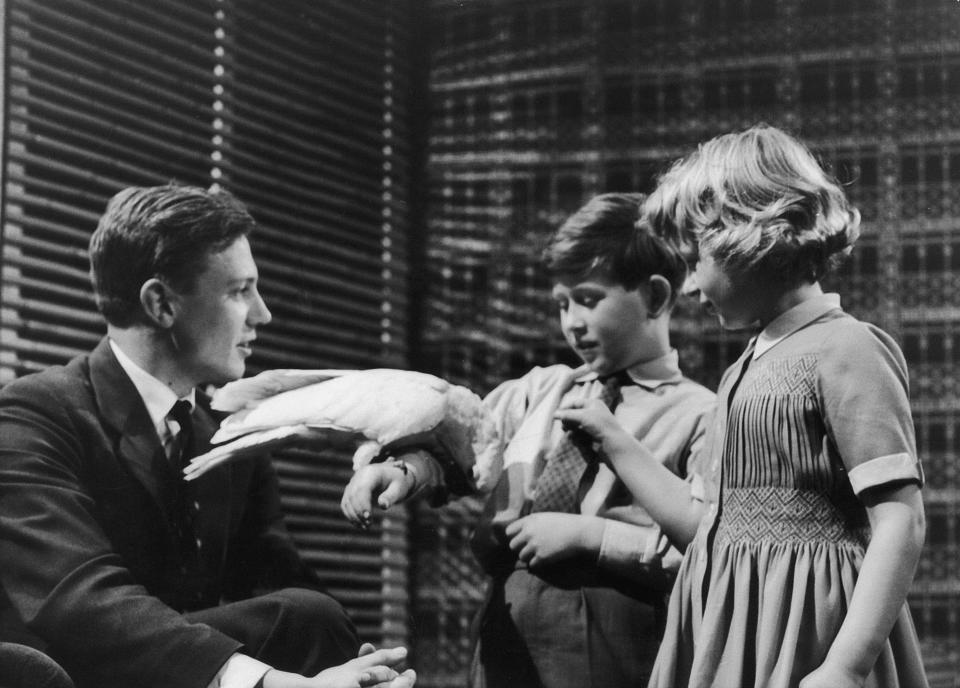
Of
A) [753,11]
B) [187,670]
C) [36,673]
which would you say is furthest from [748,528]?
[753,11]

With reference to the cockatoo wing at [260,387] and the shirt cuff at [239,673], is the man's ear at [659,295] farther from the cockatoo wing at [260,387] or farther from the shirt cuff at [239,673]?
the shirt cuff at [239,673]

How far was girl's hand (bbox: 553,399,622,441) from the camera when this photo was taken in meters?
1.65

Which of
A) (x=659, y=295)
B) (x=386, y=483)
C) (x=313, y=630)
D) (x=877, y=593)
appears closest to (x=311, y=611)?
(x=313, y=630)

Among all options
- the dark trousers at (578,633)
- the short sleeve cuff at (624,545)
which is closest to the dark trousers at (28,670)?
the dark trousers at (578,633)

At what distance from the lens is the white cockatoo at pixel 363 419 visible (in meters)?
1.66

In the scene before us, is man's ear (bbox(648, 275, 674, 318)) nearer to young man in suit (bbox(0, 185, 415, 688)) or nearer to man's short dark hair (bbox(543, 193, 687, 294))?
man's short dark hair (bbox(543, 193, 687, 294))

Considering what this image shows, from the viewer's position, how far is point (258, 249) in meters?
2.19

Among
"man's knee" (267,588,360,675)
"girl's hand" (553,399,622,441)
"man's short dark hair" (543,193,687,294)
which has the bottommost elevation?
"man's knee" (267,588,360,675)

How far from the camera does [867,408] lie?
4.34 feet

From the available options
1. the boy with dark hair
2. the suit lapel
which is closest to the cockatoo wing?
the suit lapel

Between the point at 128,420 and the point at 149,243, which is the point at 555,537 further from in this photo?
the point at 149,243

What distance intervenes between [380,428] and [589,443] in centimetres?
31

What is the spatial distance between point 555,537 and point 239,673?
0.47m

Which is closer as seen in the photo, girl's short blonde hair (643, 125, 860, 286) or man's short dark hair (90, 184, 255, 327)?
girl's short blonde hair (643, 125, 860, 286)
